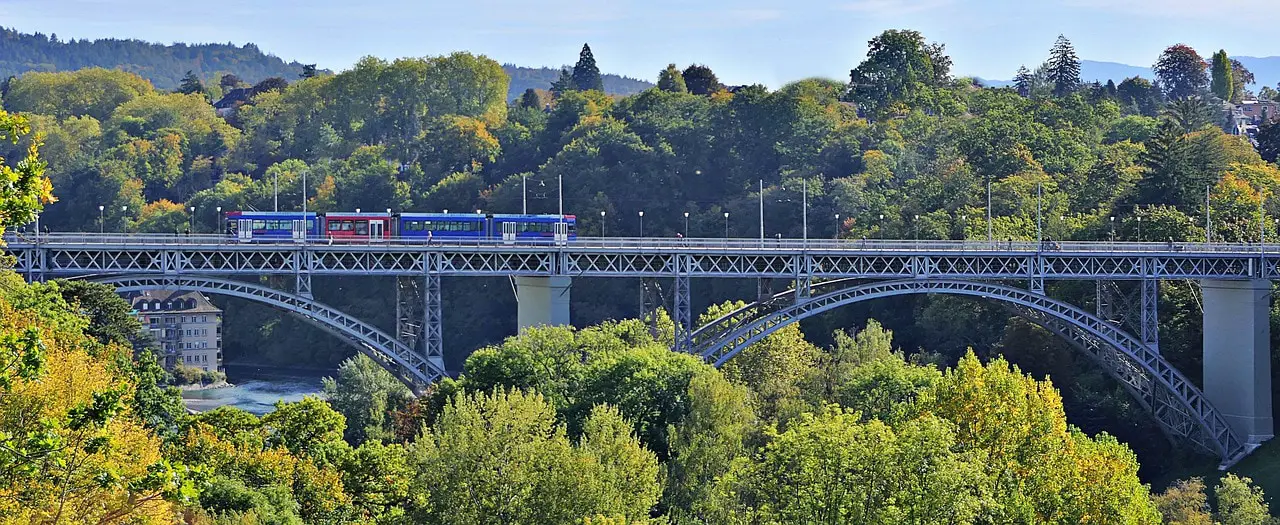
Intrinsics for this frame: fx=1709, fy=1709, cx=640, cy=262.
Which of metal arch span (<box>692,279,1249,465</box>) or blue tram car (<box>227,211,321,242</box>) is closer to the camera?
metal arch span (<box>692,279,1249,465</box>)

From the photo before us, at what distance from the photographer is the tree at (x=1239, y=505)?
193ft

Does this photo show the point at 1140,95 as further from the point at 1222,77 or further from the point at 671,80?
the point at 671,80

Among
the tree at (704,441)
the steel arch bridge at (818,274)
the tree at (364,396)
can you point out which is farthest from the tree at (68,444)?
the tree at (364,396)

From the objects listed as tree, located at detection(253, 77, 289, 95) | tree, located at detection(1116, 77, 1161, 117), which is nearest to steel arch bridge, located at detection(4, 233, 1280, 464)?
tree, located at detection(1116, 77, 1161, 117)

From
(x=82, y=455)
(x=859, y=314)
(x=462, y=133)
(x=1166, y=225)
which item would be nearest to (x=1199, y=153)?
(x=1166, y=225)

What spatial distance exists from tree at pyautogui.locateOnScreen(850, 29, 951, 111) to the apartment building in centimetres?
5701

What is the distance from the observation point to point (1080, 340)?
75.4 metres

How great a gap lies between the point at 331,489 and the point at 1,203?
29.6 m

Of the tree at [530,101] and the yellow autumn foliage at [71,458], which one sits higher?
the tree at [530,101]

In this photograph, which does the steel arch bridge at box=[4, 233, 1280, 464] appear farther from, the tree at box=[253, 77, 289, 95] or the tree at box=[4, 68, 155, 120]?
the tree at box=[253, 77, 289, 95]

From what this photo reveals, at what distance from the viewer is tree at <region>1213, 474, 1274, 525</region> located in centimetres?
5869

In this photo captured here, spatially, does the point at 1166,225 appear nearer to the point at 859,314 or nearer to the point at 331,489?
the point at 859,314

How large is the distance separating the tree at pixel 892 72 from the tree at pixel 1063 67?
57.4 ft

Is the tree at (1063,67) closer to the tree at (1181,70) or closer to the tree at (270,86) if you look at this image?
the tree at (1181,70)
